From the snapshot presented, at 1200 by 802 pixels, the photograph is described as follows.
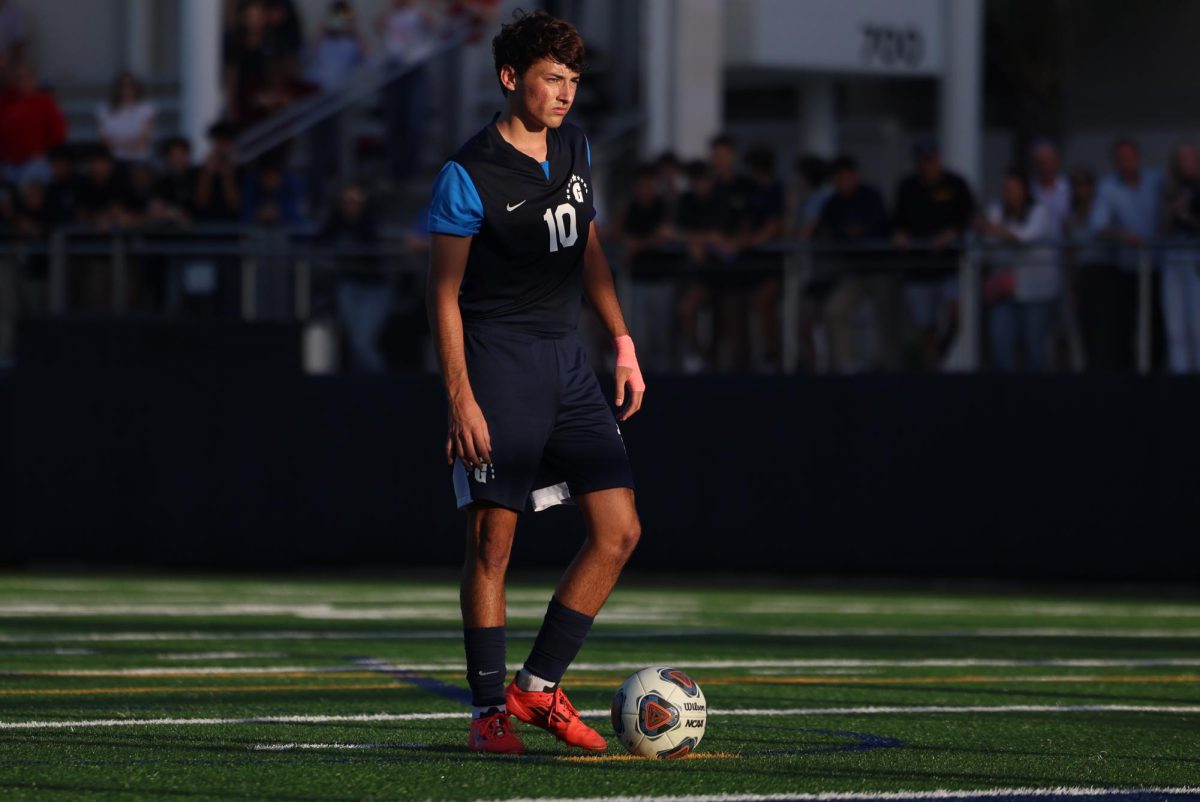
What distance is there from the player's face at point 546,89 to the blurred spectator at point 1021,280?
923cm

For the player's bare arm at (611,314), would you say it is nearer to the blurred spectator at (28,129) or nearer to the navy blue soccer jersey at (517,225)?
the navy blue soccer jersey at (517,225)

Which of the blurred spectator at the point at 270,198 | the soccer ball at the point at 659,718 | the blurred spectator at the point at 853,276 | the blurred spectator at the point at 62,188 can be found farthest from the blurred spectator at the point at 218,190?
the soccer ball at the point at 659,718

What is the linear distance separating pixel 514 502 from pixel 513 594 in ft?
28.5

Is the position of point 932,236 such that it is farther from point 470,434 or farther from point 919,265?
point 470,434

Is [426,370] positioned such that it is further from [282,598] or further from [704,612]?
[704,612]

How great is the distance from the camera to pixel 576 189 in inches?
266

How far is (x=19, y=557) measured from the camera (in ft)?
58.2

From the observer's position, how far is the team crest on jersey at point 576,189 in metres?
6.72

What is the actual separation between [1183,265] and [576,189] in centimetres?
922

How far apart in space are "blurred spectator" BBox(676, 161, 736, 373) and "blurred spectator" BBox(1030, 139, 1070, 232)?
226 centimetres

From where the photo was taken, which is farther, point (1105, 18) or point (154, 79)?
point (1105, 18)

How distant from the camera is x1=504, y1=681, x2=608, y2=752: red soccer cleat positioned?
6.62m

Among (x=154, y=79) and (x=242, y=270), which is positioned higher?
(x=154, y=79)

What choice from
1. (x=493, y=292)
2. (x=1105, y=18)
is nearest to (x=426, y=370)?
(x=493, y=292)
